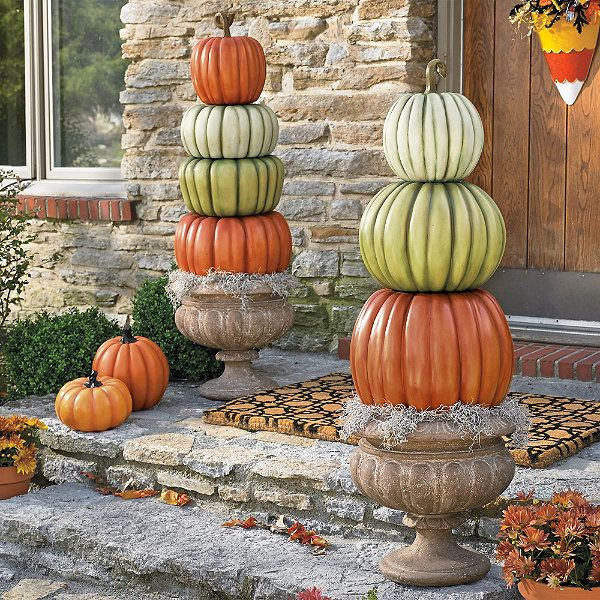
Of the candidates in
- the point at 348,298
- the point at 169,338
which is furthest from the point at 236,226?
the point at 348,298

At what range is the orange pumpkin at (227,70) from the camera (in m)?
5.23

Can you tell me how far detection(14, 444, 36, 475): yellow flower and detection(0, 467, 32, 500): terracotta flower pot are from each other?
3cm

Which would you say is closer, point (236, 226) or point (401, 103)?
point (401, 103)

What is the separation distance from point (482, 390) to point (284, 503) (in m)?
1.14

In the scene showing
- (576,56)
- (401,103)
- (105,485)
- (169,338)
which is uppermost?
(576,56)

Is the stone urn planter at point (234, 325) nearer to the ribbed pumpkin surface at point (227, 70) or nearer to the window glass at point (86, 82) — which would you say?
the ribbed pumpkin surface at point (227, 70)

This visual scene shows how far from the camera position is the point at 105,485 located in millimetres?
4816

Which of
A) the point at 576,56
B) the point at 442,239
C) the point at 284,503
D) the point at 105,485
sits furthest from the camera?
the point at 576,56

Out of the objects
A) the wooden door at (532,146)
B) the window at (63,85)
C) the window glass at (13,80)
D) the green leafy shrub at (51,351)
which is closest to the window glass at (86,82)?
the window at (63,85)

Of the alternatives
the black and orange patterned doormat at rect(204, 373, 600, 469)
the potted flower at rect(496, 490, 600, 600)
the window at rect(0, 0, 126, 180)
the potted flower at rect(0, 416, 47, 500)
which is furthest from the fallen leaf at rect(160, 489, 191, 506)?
the window at rect(0, 0, 126, 180)

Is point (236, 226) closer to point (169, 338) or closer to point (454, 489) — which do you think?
point (169, 338)

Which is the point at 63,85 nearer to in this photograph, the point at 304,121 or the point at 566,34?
the point at 304,121

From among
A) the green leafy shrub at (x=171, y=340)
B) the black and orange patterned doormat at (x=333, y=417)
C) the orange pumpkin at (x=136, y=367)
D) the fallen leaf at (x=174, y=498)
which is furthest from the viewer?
the green leafy shrub at (x=171, y=340)

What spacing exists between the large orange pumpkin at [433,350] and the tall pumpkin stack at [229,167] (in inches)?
74.1
